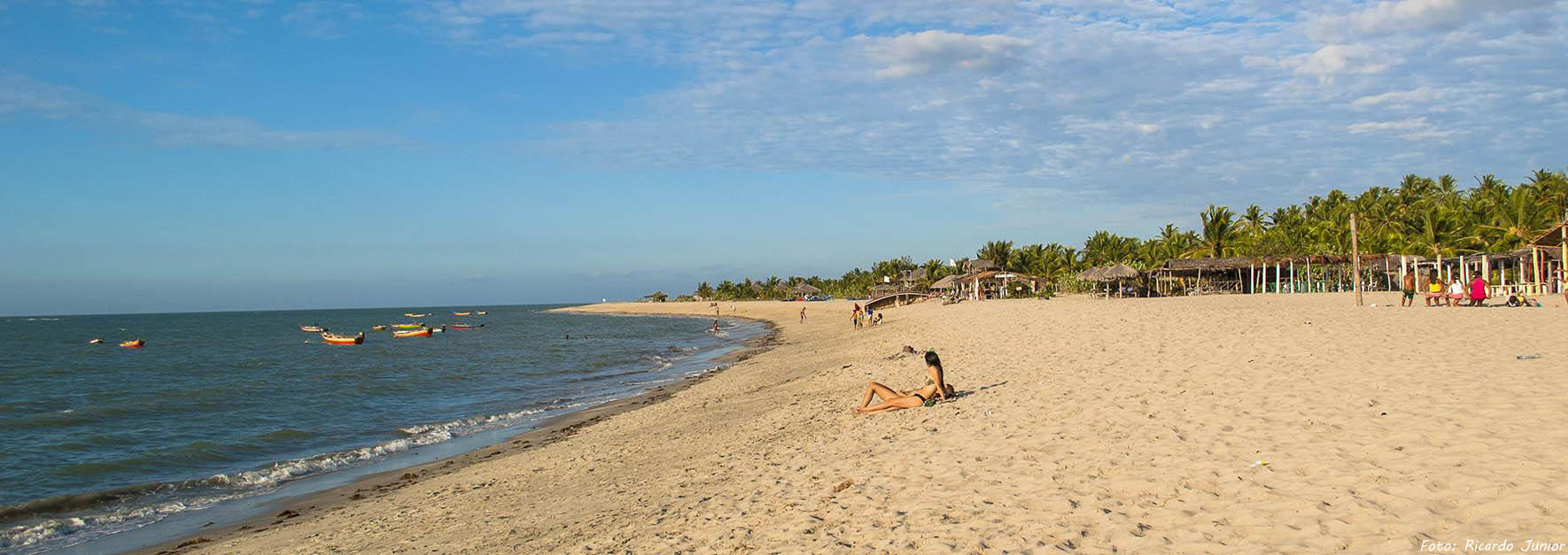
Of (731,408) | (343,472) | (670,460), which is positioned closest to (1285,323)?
(731,408)

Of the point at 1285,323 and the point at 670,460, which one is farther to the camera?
the point at 1285,323

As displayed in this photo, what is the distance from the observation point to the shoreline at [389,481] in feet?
31.7

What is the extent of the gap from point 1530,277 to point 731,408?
46.3m

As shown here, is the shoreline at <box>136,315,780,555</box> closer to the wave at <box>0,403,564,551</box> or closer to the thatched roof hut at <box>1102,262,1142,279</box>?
the wave at <box>0,403,564,551</box>

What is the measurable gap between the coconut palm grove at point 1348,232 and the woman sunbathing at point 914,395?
102 ft

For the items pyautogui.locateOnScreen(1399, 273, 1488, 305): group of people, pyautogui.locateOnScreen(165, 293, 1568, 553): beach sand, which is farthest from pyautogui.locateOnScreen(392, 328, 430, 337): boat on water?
pyautogui.locateOnScreen(1399, 273, 1488, 305): group of people

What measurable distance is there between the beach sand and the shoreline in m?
0.18

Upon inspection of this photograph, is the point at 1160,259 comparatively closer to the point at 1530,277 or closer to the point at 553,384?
the point at 1530,277

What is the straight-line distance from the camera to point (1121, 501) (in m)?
6.21

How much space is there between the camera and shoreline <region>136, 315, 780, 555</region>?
380 inches

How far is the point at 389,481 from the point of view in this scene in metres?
12.2

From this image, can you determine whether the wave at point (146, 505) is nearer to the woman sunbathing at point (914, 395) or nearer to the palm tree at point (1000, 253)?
the woman sunbathing at point (914, 395)

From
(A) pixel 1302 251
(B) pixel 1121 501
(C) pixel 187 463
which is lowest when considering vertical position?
(C) pixel 187 463

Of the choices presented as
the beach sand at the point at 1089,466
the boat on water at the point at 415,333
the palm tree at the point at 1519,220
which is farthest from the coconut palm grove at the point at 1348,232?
the boat on water at the point at 415,333
